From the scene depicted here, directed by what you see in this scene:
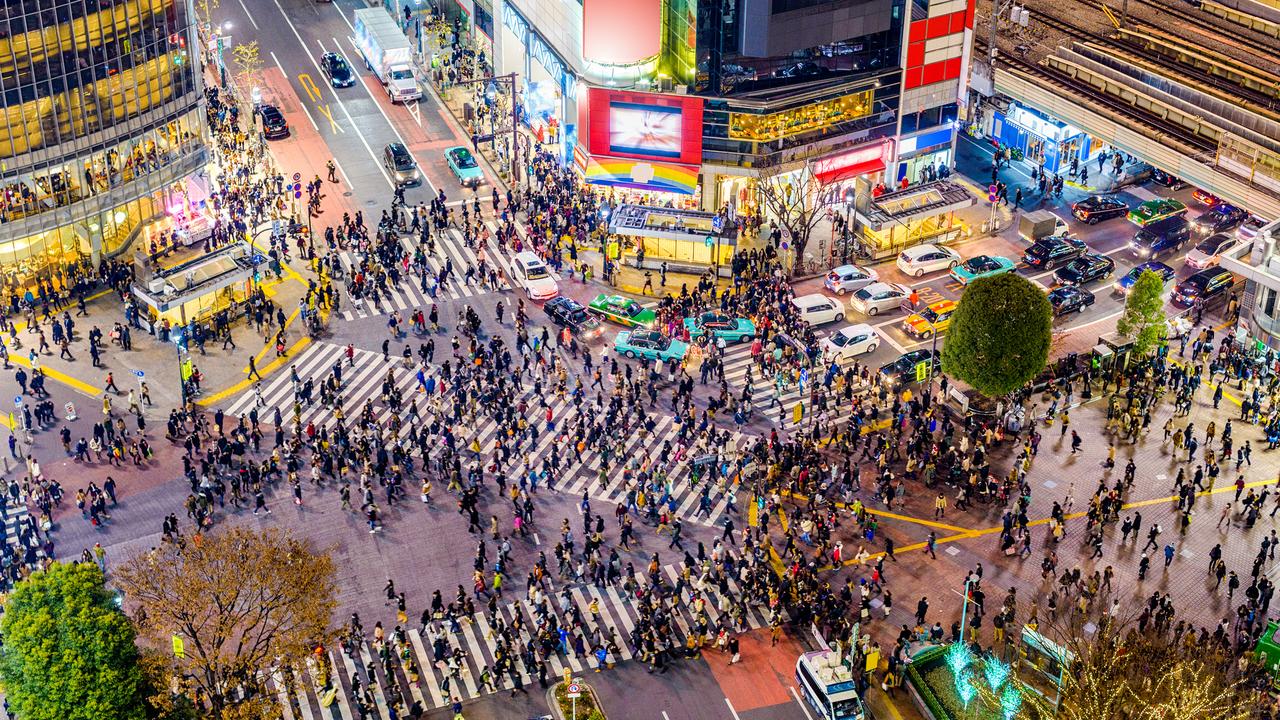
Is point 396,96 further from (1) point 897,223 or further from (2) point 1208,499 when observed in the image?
(2) point 1208,499

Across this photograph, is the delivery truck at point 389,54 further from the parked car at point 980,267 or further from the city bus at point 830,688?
the city bus at point 830,688

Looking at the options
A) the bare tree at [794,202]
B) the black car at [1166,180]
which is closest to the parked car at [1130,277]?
the black car at [1166,180]

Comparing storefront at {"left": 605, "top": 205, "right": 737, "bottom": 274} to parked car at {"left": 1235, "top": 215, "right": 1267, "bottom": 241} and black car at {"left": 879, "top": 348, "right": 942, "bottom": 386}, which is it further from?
parked car at {"left": 1235, "top": 215, "right": 1267, "bottom": 241}

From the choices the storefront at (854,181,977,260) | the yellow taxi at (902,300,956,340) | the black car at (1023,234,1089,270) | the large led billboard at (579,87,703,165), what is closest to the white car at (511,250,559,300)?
the large led billboard at (579,87,703,165)

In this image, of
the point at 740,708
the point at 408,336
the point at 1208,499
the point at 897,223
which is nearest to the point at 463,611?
the point at 740,708

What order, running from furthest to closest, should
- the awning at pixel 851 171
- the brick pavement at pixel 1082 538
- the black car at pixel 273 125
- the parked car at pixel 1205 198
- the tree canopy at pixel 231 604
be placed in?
the black car at pixel 273 125
the parked car at pixel 1205 198
the awning at pixel 851 171
the brick pavement at pixel 1082 538
the tree canopy at pixel 231 604

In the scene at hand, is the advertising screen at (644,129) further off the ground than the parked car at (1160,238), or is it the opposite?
the advertising screen at (644,129)
